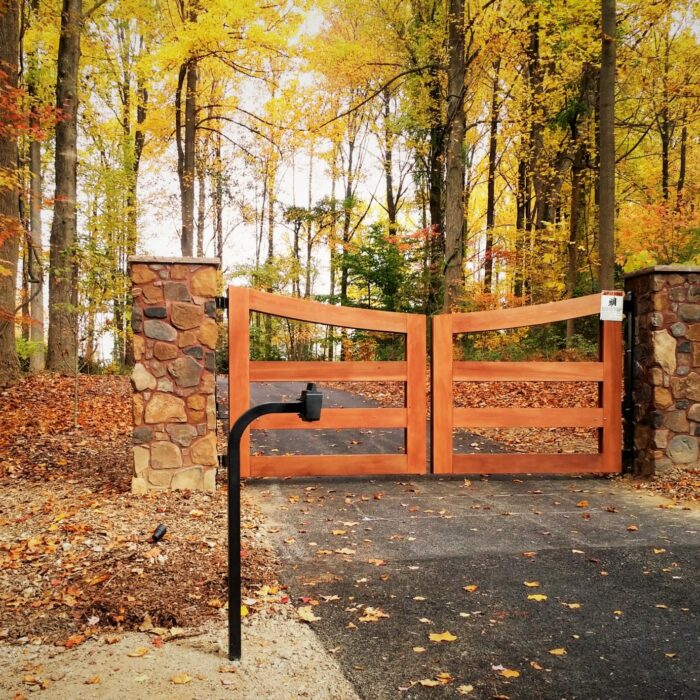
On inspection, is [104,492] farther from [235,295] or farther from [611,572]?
[611,572]

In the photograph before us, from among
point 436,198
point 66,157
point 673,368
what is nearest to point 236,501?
point 673,368

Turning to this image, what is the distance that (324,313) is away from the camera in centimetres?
555

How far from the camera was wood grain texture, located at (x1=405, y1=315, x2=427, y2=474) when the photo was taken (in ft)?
18.7

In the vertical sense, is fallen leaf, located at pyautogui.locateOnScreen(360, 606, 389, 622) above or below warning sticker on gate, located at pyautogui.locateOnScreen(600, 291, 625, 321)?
below

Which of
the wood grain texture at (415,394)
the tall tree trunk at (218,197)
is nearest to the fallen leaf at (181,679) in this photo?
the wood grain texture at (415,394)

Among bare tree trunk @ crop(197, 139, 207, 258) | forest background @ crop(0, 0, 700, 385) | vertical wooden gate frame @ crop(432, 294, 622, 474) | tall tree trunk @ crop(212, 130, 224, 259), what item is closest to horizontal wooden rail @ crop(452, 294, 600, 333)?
vertical wooden gate frame @ crop(432, 294, 622, 474)

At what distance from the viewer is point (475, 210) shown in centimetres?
2730

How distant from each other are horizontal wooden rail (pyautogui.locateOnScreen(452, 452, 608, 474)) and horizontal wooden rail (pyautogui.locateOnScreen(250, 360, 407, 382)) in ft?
3.90

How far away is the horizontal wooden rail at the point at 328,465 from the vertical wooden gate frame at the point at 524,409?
0.46 metres

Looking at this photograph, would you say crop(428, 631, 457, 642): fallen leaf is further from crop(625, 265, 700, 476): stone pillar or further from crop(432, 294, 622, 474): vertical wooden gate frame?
crop(625, 265, 700, 476): stone pillar

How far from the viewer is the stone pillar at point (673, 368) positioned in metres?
5.71

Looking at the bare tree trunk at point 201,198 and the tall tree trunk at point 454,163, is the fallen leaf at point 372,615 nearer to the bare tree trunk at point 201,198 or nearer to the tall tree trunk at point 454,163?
the tall tree trunk at point 454,163

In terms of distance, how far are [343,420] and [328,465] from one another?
51cm

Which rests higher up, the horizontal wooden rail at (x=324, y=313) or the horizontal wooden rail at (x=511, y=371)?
the horizontal wooden rail at (x=324, y=313)
